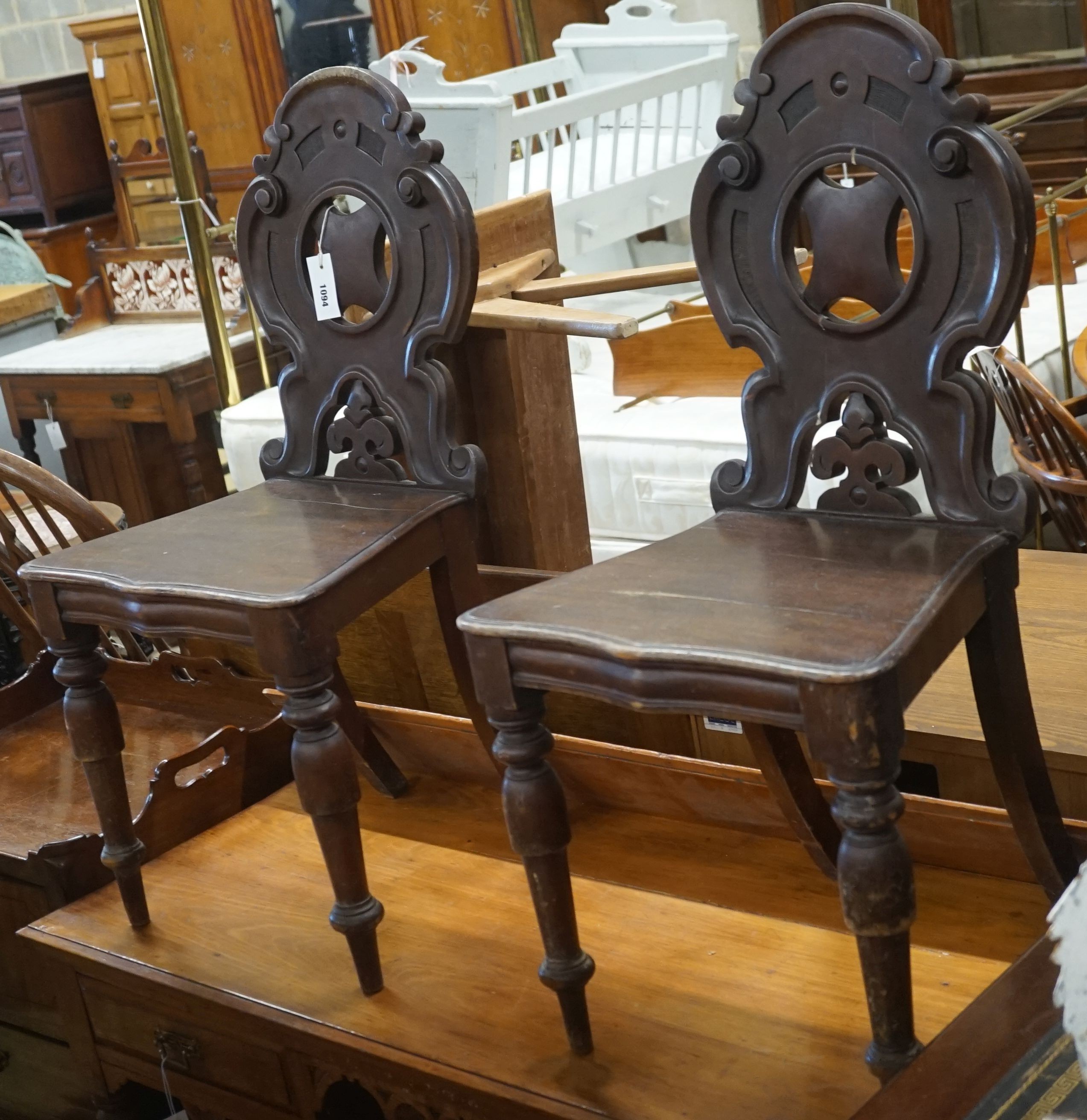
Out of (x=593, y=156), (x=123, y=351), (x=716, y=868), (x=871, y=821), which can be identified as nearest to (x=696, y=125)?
(x=593, y=156)

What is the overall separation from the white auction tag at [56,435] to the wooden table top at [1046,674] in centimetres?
340

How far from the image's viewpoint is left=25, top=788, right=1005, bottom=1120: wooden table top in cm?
141

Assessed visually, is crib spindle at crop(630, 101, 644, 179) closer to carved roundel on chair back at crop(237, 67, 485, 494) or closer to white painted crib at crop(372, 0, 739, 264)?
white painted crib at crop(372, 0, 739, 264)

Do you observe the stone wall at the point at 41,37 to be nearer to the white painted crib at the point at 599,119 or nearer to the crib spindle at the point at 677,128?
the white painted crib at the point at 599,119

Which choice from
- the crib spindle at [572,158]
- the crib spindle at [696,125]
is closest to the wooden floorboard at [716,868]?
the crib spindle at [572,158]

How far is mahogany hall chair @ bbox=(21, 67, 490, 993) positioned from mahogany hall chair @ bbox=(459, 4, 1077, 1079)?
240mm

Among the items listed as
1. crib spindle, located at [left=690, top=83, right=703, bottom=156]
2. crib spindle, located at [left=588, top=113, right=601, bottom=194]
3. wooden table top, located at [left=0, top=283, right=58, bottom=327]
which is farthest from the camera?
wooden table top, located at [left=0, top=283, right=58, bottom=327]

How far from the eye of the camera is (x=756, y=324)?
1.49 m

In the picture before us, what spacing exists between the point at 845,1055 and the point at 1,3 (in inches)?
276

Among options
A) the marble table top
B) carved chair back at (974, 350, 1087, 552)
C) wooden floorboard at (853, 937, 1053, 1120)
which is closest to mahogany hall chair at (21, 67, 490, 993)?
wooden floorboard at (853, 937, 1053, 1120)

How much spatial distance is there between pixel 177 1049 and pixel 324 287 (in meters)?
0.99

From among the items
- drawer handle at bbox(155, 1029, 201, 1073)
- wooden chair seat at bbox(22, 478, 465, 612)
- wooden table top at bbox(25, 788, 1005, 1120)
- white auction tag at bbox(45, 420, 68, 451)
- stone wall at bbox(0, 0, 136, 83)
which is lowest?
drawer handle at bbox(155, 1029, 201, 1073)

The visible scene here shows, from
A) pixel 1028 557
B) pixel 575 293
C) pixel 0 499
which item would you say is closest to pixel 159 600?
pixel 575 293

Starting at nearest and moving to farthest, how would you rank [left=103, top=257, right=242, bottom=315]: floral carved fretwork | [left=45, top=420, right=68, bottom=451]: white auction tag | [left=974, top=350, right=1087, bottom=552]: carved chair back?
[left=974, top=350, right=1087, bottom=552]: carved chair back < [left=45, top=420, right=68, bottom=451]: white auction tag < [left=103, top=257, right=242, bottom=315]: floral carved fretwork
